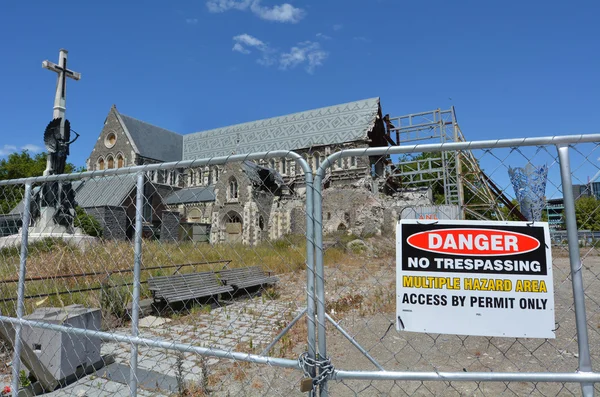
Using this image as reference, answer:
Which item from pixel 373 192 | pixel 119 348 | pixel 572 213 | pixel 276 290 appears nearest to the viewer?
pixel 572 213

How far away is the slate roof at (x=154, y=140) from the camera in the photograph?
34.8 m

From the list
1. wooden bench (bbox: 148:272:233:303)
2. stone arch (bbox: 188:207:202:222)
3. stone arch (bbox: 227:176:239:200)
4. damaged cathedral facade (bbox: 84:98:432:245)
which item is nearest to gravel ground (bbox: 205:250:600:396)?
wooden bench (bbox: 148:272:233:303)

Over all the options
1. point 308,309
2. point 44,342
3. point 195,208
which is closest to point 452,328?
point 308,309


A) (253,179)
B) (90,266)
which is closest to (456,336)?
(90,266)

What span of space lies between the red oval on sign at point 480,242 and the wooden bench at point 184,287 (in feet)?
17.9

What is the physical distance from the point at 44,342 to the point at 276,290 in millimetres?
6097

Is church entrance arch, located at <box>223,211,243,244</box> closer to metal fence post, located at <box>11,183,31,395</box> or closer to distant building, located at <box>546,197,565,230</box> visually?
metal fence post, located at <box>11,183,31,395</box>

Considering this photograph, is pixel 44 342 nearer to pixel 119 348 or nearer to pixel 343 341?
pixel 119 348

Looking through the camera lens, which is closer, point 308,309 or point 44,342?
point 308,309

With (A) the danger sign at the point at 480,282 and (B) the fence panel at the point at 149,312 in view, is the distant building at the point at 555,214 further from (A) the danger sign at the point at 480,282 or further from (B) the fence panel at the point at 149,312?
(B) the fence panel at the point at 149,312

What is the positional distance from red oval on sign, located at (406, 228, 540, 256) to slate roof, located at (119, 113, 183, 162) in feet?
116

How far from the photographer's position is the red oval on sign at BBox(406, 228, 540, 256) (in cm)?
184

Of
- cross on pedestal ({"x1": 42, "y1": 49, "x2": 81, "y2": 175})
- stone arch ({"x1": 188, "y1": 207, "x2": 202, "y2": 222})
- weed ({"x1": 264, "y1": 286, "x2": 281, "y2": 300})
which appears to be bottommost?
weed ({"x1": 264, "y1": 286, "x2": 281, "y2": 300})

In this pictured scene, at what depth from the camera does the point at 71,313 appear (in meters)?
3.91
